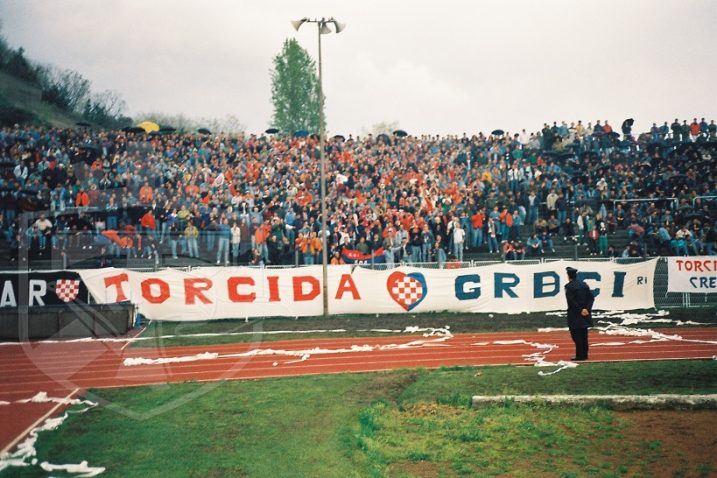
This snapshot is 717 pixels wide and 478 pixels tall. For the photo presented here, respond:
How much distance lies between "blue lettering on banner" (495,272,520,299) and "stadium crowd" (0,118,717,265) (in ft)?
9.03

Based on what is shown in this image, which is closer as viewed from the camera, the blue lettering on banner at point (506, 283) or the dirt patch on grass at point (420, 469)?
the dirt patch on grass at point (420, 469)

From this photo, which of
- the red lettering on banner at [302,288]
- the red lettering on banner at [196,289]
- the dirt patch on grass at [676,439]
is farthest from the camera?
the red lettering on banner at [302,288]

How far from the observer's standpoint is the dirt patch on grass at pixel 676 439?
7469mm

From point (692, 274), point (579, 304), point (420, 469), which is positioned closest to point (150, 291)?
point (579, 304)

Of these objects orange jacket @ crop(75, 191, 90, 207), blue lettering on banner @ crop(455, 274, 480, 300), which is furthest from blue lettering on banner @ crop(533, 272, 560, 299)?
orange jacket @ crop(75, 191, 90, 207)

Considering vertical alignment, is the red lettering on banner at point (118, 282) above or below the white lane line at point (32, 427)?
above

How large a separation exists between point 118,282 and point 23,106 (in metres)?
30.1

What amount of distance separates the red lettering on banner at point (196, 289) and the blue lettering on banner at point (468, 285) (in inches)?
359

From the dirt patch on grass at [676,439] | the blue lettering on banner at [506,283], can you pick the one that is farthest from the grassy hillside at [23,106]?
the dirt patch on grass at [676,439]

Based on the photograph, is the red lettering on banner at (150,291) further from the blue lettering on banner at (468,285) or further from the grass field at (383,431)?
the blue lettering on banner at (468,285)

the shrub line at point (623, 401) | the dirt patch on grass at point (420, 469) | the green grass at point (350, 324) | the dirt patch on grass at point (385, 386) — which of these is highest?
the green grass at point (350, 324)

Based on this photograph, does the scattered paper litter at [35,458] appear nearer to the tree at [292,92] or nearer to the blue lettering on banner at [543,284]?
the blue lettering on banner at [543,284]

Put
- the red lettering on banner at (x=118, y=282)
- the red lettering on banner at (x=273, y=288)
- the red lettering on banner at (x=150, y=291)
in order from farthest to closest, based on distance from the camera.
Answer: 1. the red lettering on banner at (x=273, y=288)
2. the red lettering on banner at (x=150, y=291)
3. the red lettering on banner at (x=118, y=282)

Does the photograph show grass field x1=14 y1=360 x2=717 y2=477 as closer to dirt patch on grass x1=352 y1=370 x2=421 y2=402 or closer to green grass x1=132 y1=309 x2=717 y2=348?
dirt patch on grass x1=352 y1=370 x2=421 y2=402
